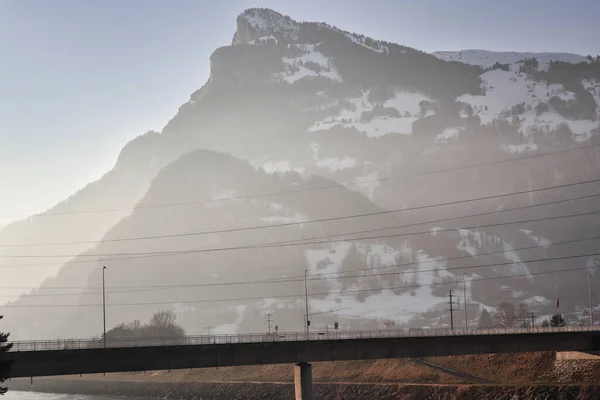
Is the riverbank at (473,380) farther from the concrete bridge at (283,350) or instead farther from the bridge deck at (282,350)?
the bridge deck at (282,350)

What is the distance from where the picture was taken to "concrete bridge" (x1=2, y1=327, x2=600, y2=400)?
11000 centimetres

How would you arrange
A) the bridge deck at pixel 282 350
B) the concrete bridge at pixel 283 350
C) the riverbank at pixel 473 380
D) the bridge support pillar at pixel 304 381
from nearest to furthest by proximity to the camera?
the bridge deck at pixel 282 350 < the concrete bridge at pixel 283 350 < the bridge support pillar at pixel 304 381 < the riverbank at pixel 473 380

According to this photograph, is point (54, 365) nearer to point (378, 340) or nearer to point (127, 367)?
point (127, 367)

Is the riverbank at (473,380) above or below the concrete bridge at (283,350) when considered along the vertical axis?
below

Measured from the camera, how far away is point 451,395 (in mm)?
158375

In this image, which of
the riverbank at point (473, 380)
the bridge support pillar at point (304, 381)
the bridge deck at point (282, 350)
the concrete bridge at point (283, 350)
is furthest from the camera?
the riverbank at point (473, 380)

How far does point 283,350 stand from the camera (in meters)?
125

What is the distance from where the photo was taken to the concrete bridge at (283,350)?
4331 inches

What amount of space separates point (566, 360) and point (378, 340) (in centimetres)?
4447

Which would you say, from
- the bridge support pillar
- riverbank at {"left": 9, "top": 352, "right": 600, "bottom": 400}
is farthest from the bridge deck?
riverbank at {"left": 9, "top": 352, "right": 600, "bottom": 400}

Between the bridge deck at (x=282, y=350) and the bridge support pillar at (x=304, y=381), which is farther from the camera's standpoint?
the bridge support pillar at (x=304, y=381)

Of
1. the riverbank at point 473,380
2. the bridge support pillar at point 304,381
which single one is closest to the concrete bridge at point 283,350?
the bridge support pillar at point 304,381

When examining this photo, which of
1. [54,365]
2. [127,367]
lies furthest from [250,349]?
[54,365]

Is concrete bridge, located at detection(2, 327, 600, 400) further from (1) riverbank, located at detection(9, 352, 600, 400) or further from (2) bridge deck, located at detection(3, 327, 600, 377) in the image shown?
(1) riverbank, located at detection(9, 352, 600, 400)
